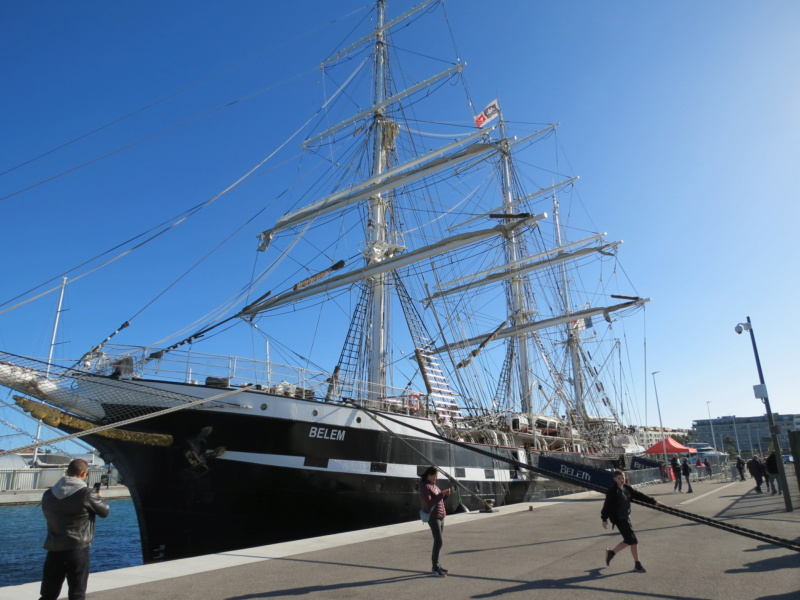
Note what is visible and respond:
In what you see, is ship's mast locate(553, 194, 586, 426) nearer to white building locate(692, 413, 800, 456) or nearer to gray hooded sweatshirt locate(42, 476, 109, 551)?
gray hooded sweatshirt locate(42, 476, 109, 551)

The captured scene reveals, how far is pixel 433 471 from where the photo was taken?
20.1 ft

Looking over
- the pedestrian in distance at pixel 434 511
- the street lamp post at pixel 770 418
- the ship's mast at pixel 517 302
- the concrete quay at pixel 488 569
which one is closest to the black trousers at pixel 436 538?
the pedestrian in distance at pixel 434 511

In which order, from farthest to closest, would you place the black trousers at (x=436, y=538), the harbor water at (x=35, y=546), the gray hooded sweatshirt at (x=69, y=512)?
the harbor water at (x=35, y=546) → the black trousers at (x=436, y=538) → the gray hooded sweatshirt at (x=69, y=512)

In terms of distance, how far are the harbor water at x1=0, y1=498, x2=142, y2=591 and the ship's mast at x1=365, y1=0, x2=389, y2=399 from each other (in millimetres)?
9647

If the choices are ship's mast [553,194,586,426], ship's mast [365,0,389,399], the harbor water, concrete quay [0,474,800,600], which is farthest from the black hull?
ship's mast [553,194,586,426]

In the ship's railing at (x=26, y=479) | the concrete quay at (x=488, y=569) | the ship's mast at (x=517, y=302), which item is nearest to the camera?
the concrete quay at (x=488, y=569)

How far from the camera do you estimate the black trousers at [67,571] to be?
3.86 meters

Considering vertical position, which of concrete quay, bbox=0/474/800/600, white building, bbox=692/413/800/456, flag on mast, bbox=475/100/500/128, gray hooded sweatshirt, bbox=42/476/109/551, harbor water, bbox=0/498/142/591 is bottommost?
harbor water, bbox=0/498/142/591

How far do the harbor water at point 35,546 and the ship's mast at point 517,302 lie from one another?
825 inches

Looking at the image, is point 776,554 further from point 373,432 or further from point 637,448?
point 637,448

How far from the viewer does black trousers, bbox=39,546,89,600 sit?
3863 millimetres

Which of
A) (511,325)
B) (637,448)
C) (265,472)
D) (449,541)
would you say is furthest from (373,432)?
(637,448)

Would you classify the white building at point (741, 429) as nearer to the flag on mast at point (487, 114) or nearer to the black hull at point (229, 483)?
the flag on mast at point (487, 114)

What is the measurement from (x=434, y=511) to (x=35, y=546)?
69.9ft
